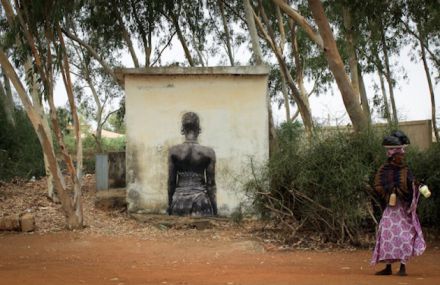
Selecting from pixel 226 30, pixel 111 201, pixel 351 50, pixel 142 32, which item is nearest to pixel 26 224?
pixel 111 201

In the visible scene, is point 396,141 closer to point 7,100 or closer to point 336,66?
point 336,66

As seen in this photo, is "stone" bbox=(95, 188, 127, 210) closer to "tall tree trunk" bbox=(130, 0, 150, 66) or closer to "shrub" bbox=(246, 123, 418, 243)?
"shrub" bbox=(246, 123, 418, 243)

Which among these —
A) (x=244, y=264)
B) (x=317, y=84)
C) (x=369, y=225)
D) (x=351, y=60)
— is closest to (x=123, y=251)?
(x=244, y=264)

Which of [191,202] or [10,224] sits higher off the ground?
[191,202]

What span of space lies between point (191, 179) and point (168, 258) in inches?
167

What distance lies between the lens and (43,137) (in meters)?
11.0

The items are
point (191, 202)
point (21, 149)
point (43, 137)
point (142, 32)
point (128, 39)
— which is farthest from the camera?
point (21, 149)

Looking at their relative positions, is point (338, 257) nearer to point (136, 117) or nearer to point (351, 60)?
point (136, 117)

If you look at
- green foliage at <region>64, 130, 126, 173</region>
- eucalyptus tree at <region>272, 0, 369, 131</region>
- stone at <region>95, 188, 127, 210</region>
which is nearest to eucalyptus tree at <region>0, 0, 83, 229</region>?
stone at <region>95, 188, 127, 210</region>

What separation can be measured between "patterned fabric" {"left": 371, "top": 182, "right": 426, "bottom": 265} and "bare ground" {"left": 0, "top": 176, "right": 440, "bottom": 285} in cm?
27

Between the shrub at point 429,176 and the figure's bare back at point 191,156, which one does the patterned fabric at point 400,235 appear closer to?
the shrub at point 429,176

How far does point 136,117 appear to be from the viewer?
516 inches

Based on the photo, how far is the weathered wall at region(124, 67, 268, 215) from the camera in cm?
1291

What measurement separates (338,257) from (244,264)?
5.32ft
